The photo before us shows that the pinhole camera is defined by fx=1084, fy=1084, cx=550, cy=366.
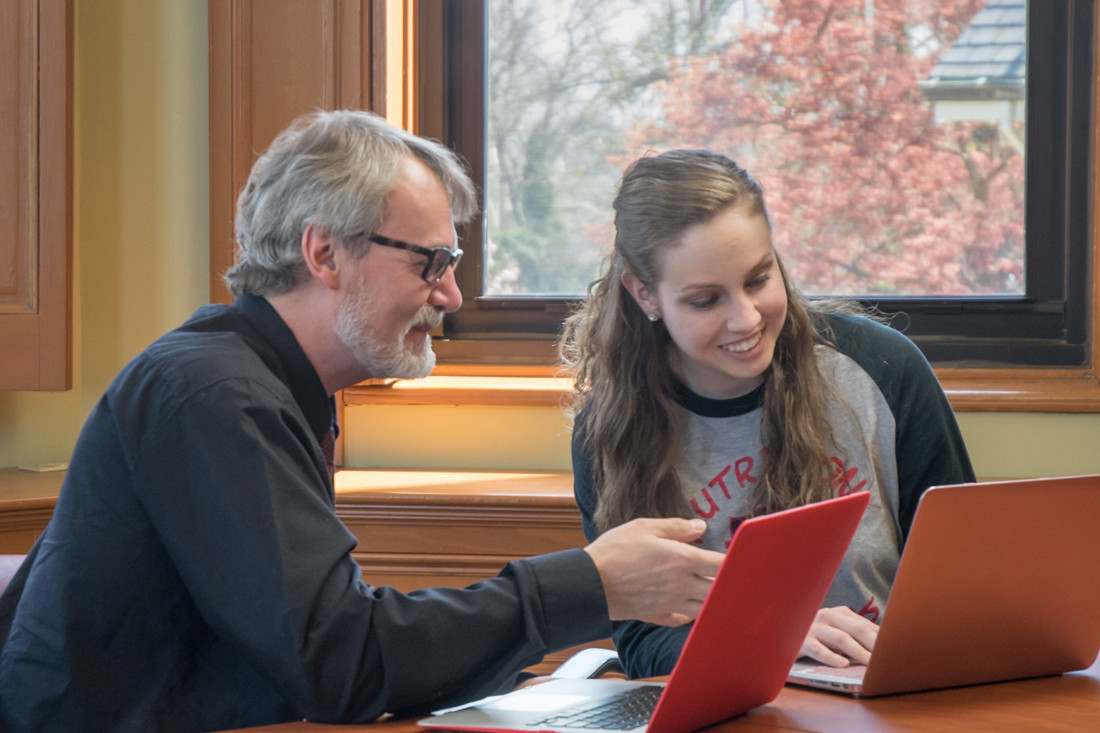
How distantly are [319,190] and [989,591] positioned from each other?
826 mm

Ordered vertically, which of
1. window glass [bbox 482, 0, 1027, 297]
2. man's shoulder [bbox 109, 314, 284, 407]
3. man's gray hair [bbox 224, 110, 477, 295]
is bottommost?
A: man's shoulder [bbox 109, 314, 284, 407]

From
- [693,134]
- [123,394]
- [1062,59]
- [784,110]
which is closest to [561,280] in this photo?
[693,134]

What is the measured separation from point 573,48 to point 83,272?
1229mm

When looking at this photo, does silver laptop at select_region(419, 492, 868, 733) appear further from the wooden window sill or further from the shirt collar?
the wooden window sill

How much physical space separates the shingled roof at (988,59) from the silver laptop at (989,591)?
161 centimetres

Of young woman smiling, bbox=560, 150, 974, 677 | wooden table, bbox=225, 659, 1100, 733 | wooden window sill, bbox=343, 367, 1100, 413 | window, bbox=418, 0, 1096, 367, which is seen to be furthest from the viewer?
window, bbox=418, 0, 1096, 367

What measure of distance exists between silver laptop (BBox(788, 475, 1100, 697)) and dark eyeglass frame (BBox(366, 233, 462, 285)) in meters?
0.60

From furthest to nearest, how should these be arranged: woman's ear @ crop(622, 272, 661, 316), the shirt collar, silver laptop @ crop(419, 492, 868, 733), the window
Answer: the window
woman's ear @ crop(622, 272, 661, 316)
the shirt collar
silver laptop @ crop(419, 492, 868, 733)

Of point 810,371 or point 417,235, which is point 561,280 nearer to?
point 810,371

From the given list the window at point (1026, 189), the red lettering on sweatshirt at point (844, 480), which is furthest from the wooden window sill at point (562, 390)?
the red lettering on sweatshirt at point (844, 480)

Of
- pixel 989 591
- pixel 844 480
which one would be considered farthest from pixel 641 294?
pixel 989 591

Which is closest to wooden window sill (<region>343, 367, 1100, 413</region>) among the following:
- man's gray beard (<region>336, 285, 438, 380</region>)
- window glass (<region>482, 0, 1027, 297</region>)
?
window glass (<region>482, 0, 1027, 297</region>)

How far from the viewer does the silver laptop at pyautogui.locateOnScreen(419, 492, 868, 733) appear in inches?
32.0

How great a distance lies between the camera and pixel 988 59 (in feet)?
7.88
